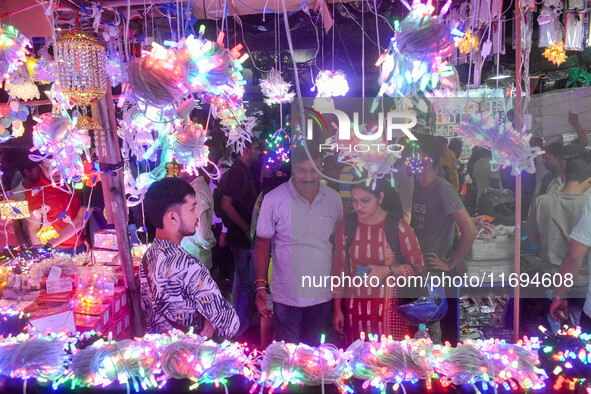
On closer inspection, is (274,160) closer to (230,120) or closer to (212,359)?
(230,120)

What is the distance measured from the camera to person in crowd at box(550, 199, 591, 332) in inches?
83.0

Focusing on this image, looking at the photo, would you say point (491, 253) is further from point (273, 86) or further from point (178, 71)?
point (273, 86)

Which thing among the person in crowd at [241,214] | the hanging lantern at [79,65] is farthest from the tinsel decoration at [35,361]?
the person in crowd at [241,214]

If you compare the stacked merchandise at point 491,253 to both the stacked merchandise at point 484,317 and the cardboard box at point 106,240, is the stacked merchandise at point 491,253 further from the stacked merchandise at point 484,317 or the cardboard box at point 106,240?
the cardboard box at point 106,240

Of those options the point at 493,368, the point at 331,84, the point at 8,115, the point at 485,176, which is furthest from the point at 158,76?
the point at 331,84

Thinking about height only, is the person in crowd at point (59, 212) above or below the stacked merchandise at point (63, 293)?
above

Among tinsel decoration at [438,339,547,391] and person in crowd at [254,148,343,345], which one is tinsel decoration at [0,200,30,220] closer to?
→ person in crowd at [254,148,343,345]

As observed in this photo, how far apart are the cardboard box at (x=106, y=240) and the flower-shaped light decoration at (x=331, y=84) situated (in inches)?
74.6

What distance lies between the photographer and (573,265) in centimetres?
215

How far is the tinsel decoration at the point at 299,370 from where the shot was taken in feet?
3.71

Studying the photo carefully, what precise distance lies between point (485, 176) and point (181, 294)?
1388 millimetres

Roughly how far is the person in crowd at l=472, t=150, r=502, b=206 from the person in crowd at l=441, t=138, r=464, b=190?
0.08 meters

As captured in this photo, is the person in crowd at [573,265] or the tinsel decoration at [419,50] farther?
the person in crowd at [573,265]

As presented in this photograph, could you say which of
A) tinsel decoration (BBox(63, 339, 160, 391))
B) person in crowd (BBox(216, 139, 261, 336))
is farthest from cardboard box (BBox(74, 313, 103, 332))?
person in crowd (BBox(216, 139, 261, 336))
